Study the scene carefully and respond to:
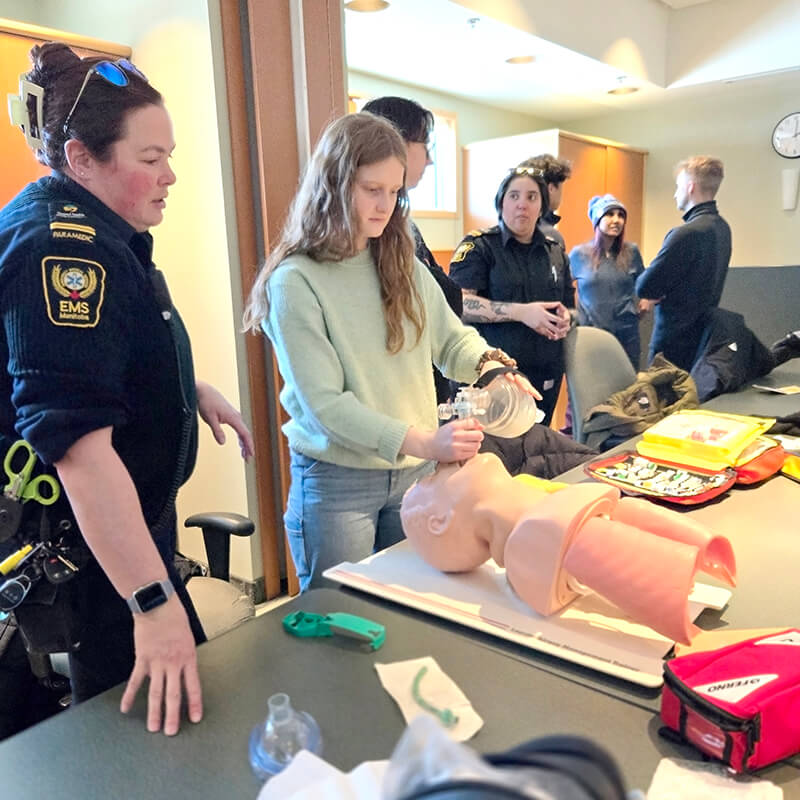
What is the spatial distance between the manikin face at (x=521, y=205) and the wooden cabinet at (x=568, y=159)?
2.18 m

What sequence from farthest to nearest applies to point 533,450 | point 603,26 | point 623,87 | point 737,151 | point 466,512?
point 737,151 < point 623,87 < point 603,26 < point 533,450 < point 466,512

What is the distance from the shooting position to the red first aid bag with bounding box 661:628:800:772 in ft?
2.14

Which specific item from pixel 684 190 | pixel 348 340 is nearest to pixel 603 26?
pixel 684 190

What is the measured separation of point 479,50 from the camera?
3.73 m

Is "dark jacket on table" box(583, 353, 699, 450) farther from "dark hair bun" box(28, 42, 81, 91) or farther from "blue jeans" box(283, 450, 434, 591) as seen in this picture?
"dark hair bun" box(28, 42, 81, 91)

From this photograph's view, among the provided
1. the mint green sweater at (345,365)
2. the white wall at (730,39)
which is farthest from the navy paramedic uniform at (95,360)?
the white wall at (730,39)

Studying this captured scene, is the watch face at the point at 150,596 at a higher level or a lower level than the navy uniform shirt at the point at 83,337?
lower

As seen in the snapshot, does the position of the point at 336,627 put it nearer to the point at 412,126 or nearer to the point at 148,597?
the point at 148,597

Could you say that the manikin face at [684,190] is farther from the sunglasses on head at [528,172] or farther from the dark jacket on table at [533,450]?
the dark jacket on table at [533,450]

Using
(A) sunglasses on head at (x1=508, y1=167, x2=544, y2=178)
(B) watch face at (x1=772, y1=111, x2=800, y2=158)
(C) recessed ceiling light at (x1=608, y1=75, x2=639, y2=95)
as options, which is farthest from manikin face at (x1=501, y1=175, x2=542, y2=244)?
(B) watch face at (x1=772, y1=111, x2=800, y2=158)

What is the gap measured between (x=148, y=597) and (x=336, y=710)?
24 cm

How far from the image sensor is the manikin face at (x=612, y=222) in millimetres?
3527

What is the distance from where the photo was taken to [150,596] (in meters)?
0.77

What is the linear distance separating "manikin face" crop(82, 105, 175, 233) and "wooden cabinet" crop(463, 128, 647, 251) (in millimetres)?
3843
